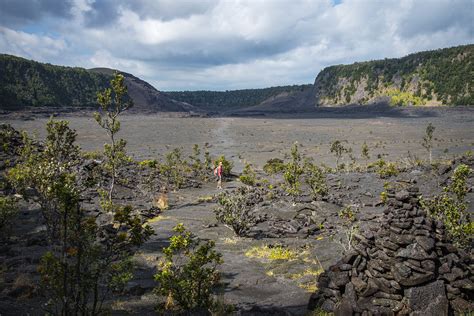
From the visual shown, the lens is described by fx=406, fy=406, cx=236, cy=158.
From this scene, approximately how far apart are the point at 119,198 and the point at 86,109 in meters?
128

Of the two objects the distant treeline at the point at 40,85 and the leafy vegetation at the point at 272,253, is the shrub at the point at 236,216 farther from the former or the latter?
the distant treeline at the point at 40,85

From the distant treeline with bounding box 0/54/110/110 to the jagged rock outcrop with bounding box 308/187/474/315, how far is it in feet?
452

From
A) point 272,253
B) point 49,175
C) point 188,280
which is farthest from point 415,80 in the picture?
point 188,280

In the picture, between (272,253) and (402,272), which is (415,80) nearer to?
(272,253)

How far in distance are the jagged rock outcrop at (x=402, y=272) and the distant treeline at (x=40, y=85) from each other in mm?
137838

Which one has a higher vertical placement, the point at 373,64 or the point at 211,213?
the point at 373,64

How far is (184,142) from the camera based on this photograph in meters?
83.8

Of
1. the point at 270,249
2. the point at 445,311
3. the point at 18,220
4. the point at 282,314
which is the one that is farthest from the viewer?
the point at 18,220

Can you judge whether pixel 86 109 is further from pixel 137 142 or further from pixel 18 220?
pixel 18 220

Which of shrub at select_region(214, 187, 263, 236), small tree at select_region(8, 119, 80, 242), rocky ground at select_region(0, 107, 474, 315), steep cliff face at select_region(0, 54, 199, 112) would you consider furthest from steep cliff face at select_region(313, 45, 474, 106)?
small tree at select_region(8, 119, 80, 242)

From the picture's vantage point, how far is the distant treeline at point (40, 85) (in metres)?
143

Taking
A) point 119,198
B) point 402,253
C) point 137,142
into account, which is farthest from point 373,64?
point 402,253

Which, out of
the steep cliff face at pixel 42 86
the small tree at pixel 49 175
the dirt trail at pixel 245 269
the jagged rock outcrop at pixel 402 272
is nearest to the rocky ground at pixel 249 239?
the dirt trail at pixel 245 269

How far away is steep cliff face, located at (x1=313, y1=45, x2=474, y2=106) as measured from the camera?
13735 centimetres
